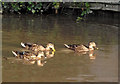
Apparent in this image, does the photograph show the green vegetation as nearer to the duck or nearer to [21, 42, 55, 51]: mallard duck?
A: [21, 42, 55, 51]: mallard duck

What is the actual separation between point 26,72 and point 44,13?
8.14 metres

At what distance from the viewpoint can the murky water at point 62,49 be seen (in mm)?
5742

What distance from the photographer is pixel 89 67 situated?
624cm

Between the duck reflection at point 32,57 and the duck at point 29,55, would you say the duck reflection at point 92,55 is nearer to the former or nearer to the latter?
the duck reflection at point 32,57

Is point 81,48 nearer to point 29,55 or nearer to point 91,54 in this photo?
point 91,54

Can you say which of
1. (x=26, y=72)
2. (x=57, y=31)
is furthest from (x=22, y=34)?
(x=26, y=72)

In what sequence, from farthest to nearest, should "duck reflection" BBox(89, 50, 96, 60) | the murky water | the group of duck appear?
"duck reflection" BBox(89, 50, 96, 60), the group of duck, the murky water

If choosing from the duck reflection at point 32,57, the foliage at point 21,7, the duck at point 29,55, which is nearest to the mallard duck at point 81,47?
the duck reflection at point 32,57

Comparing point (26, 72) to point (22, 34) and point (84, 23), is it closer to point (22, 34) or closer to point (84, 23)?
point (22, 34)

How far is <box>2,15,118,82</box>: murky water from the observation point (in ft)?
18.8

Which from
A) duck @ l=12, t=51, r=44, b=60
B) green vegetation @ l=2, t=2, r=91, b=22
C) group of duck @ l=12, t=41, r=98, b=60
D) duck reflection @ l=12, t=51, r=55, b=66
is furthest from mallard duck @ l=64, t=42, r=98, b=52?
green vegetation @ l=2, t=2, r=91, b=22

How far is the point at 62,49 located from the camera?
7.52 meters

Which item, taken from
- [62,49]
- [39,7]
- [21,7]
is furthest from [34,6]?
[62,49]

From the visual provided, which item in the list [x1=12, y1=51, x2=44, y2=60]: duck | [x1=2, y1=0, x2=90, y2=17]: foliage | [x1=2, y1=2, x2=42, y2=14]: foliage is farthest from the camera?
[x1=2, y1=2, x2=42, y2=14]: foliage
